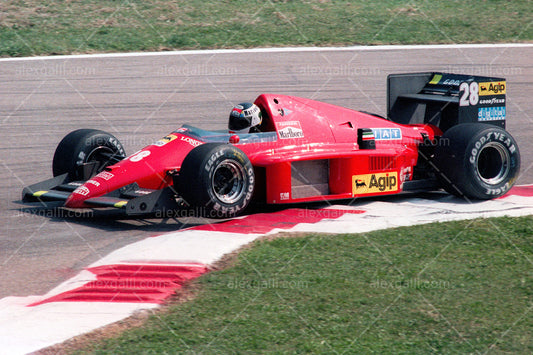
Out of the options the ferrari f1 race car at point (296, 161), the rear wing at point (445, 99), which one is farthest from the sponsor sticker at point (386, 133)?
the rear wing at point (445, 99)

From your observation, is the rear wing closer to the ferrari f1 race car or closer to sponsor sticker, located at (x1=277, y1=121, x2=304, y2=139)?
the ferrari f1 race car

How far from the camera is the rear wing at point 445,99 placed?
31.8 feet

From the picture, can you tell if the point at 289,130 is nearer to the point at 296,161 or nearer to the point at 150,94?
the point at 296,161

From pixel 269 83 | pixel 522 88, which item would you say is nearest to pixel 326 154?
pixel 269 83

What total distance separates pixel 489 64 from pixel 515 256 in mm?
12799

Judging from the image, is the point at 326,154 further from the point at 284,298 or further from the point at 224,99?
the point at 224,99

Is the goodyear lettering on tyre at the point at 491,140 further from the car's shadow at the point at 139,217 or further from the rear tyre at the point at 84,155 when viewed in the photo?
the rear tyre at the point at 84,155

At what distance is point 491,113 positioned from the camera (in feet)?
32.3

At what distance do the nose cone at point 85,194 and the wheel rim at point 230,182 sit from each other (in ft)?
3.81

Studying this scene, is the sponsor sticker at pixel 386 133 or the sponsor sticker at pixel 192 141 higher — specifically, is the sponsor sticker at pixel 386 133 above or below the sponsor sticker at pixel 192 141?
below

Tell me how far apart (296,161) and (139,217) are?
1828 mm

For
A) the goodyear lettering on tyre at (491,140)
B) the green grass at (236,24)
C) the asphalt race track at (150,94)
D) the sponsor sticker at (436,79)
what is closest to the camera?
the asphalt race track at (150,94)

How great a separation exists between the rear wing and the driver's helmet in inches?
97.5

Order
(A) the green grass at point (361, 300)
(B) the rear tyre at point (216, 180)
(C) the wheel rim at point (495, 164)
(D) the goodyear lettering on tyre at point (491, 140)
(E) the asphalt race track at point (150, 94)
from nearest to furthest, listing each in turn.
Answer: (A) the green grass at point (361, 300) < (B) the rear tyre at point (216, 180) < (E) the asphalt race track at point (150, 94) < (D) the goodyear lettering on tyre at point (491, 140) < (C) the wheel rim at point (495, 164)
